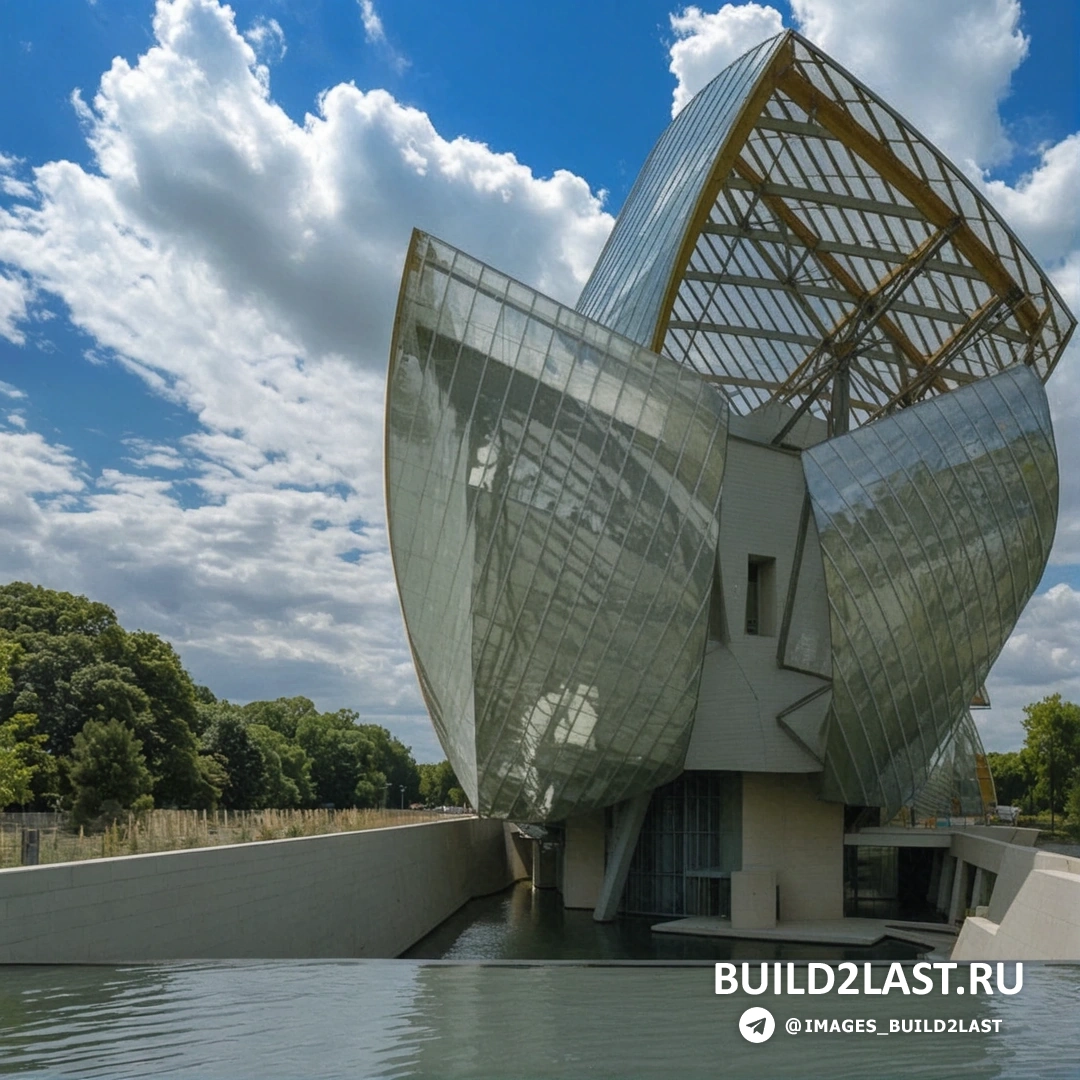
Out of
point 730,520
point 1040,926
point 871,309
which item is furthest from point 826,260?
point 1040,926

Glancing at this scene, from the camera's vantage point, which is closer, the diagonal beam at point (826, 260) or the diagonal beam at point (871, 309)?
the diagonal beam at point (871, 309)

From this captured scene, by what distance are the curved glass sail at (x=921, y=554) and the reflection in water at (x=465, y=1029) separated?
67.4 feet

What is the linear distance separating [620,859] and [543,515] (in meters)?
12.6

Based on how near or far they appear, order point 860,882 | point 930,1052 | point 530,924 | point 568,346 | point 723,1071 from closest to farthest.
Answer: point 723,1071 → point 930,1052 → point 568,346 → point 530,924 → point 860,882

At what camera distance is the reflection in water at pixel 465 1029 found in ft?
24.2

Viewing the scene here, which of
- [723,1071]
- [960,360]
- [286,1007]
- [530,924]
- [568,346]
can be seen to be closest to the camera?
[723,1071]

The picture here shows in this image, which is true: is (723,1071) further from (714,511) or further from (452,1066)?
(714,511)

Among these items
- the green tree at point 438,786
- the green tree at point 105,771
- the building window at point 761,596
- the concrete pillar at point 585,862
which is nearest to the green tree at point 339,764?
the green tree at point 438,786

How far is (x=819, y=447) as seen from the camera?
32.6 meters

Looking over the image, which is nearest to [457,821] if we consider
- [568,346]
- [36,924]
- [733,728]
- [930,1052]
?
[733,728]

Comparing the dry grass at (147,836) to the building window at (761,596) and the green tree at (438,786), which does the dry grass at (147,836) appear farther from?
the green tree at (438,786)

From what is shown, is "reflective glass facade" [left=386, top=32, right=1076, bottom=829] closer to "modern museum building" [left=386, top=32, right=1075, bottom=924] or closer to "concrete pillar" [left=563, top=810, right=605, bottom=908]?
"modern museum building" [left=386, top=32, right=1075, bottom=924]

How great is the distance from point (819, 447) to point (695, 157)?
10912 millimetres

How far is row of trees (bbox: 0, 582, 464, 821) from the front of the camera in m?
50.3
